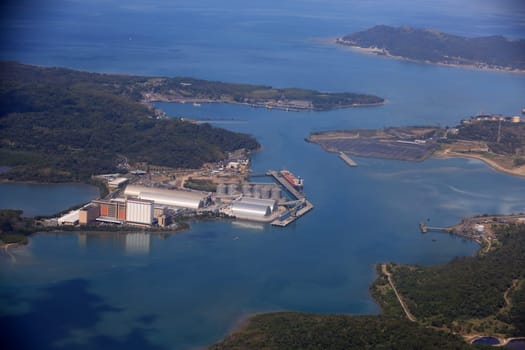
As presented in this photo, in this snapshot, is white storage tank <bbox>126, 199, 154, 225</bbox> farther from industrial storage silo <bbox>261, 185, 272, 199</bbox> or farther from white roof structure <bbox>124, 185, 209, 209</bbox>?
industrial storage silo <bbox>261, 185, 272, 199</bbox>

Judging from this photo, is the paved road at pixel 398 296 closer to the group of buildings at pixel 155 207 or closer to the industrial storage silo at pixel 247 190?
the group of buildings at pixel 155 207

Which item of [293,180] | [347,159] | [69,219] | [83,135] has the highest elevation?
[83,135]

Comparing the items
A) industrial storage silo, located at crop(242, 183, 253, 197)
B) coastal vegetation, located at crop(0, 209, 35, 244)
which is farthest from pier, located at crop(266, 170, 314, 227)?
coastal vegetation, located at crop(0, 209, 35, 244)

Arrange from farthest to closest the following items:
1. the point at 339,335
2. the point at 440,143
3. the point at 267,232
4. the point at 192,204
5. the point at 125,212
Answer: the point at 440,143 < the point at 192,204 < the point at 125,212 < the point at 267,232 < the point at 339,335

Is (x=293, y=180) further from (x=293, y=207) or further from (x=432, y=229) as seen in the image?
(x=432, y=229)

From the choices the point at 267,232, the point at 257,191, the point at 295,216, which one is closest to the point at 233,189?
the point at 257,191

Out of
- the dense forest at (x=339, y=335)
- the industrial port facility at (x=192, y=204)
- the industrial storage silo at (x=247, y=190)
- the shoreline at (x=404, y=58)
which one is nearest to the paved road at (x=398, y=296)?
the dense forest at (x=339, y=335)

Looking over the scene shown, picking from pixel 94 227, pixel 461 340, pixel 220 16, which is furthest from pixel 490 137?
pixel 220 16
